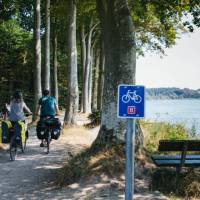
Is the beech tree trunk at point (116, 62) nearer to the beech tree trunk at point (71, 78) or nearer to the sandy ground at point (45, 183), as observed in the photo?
the sandy ground at point (45, 183)

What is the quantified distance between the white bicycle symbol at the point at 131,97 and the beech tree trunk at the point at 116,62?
4.97 meters

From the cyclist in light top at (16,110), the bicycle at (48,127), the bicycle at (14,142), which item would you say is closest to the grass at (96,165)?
the bicycle at (14,142)

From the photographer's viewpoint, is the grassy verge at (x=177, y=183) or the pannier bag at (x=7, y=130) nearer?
the grassy verge at (x=177, y=183)

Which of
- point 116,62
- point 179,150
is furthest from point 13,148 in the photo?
point 179,150

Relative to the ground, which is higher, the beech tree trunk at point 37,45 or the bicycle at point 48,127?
the beech tree trunk at point 37,45

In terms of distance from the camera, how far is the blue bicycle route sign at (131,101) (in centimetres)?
651

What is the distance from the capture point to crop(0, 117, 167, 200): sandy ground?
9672 millimetres

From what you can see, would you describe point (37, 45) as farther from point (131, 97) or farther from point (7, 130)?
point (131, 97)

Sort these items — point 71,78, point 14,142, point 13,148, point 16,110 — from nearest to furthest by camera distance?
point 14,142 < point 13,148 < point 16,110 < point 71,78

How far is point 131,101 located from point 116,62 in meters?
5.16

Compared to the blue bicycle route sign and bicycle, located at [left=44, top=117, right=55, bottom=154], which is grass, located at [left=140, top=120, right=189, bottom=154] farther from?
the blue bicycle route sign

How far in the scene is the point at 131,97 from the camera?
21.5 feet

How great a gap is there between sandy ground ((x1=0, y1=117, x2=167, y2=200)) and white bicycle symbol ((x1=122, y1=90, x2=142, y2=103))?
3.36 metres

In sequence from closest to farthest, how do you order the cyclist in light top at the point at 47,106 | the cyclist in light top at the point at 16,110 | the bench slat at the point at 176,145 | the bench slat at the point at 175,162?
1. the bench slat at the point at 176,145
2. the bench slat at the point at 175,162
3. the cyclist in light top at the point at 16,110
4. the cyclist in light top at the point at 47,106
